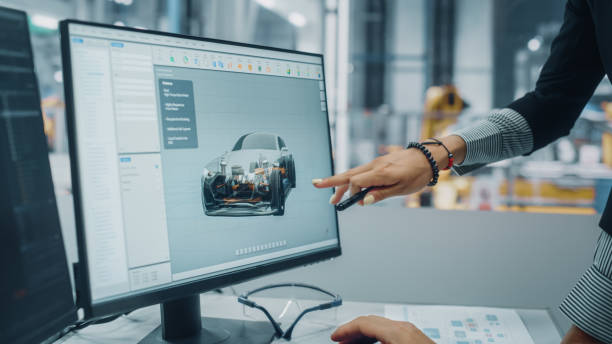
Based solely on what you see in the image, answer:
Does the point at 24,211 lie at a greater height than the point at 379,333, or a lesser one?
greater

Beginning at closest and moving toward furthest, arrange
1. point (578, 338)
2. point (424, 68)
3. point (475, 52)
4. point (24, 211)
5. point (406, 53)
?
point (24, 211), point (578, 338), point (424, 68), point (475, 52), point (406, 53)

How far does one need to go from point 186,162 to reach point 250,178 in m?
0.12

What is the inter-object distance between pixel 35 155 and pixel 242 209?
0.99 feet

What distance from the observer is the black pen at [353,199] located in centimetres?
62

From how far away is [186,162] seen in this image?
66 centimetres

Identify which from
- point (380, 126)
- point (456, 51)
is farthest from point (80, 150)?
point (456, 51)

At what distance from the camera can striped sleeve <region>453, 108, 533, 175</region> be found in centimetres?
86

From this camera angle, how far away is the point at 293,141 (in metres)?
0.81

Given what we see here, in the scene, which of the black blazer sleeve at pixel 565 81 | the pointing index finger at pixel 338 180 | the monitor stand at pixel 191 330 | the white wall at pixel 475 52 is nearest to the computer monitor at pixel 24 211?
the monitor stand at pixel 191 330

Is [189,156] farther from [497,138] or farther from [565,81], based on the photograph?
[565,81]

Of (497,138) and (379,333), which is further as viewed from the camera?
(497,138)

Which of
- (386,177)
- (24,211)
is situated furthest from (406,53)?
(24,211)

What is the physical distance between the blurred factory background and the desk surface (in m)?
0.92

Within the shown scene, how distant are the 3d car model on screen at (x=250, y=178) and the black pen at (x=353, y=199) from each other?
167 mm
